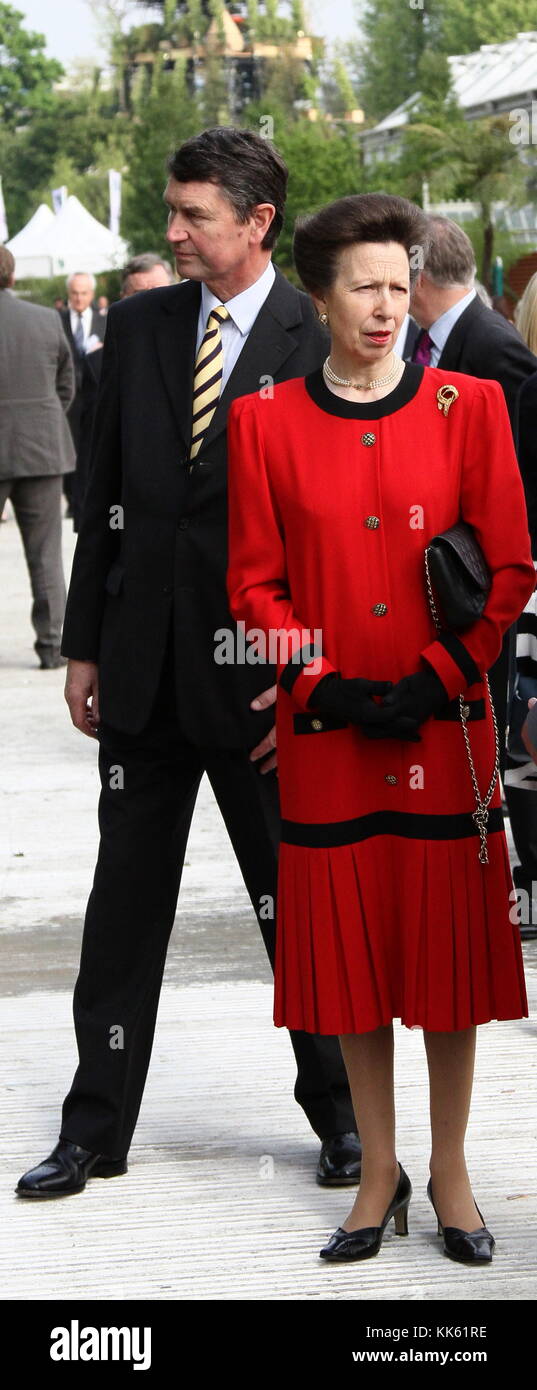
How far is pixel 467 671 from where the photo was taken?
3.45 m

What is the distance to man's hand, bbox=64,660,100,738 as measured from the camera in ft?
13.7

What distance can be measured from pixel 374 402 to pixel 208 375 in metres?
0.56

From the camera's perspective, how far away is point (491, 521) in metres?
3.48

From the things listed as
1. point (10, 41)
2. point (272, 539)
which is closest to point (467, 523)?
point (272, 539)

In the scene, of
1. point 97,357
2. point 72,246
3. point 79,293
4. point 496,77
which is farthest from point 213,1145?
point 496,77

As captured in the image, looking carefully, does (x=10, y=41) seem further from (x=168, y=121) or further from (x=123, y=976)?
(x=123, y=976)

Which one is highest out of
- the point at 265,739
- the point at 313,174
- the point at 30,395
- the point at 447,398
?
the point at 313,174

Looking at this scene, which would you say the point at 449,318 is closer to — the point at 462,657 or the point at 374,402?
the point at 374,402

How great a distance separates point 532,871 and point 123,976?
2.46 metres

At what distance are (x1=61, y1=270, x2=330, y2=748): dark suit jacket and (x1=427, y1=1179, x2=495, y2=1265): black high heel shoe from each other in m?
1.02

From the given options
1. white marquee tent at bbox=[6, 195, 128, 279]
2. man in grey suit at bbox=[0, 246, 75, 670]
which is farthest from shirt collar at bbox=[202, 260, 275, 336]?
white marquee tent at bbox=[6, 195, 128, 279]

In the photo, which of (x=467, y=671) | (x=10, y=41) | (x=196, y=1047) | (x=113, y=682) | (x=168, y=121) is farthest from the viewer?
(x=10, y=41)

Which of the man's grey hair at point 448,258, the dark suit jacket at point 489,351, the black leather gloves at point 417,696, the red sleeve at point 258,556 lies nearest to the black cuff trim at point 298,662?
the red sleeve at point 258,556

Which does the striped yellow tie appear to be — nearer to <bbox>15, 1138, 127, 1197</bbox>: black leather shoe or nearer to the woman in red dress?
the woman in red dress
